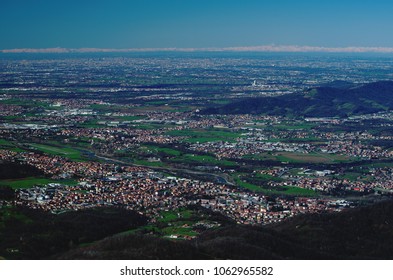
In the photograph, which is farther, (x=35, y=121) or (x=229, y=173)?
(x=35, y=121)

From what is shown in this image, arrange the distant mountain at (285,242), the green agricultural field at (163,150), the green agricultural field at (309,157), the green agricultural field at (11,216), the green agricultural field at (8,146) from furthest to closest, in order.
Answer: the green agricultural field at (163,150), the green agricultural field at (8,146), the green agricultural field at (309,157), the green agricultural field at (11,216), the distant mountain at (285,242)

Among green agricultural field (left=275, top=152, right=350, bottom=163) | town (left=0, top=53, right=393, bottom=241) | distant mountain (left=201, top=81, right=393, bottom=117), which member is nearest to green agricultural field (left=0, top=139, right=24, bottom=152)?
town (left=0, top=53, right=393, bottom=241)

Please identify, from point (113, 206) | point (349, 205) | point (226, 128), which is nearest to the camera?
point (113, 206)

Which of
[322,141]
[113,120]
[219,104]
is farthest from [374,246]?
[219,104]

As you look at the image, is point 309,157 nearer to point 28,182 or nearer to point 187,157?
point 187,157

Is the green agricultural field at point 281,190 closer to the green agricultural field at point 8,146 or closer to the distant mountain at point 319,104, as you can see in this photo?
the green agricultural field at point 8,146

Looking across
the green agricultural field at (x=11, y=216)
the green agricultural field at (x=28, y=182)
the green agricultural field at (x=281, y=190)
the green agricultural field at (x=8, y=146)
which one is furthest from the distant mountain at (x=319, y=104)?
the green agricultural field at (x=11, y=216)

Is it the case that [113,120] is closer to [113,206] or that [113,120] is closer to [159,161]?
[159,161]
